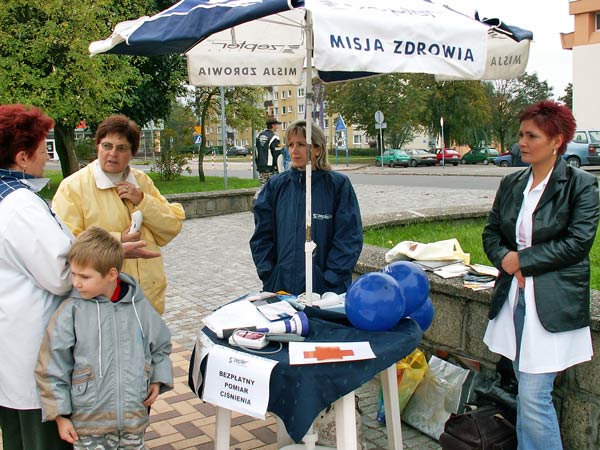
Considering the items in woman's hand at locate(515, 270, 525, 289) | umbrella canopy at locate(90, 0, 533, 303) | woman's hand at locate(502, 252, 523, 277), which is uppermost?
umbrella canopy at locate(90, 0, 533, 303)

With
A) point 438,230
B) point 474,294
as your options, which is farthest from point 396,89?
point 474,294

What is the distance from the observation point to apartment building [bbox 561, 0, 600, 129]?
38.1 m

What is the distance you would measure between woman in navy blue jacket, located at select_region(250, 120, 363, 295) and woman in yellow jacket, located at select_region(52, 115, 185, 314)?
703mm

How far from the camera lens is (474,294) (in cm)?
383

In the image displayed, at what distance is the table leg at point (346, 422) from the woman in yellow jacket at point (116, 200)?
4.11ft

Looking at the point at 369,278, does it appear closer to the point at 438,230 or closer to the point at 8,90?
the point at 438,230

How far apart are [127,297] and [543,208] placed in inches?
78.7

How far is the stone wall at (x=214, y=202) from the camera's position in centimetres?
1370

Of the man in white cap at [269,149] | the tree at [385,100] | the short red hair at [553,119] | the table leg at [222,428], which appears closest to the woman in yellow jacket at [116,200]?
the table leg at [222,428]

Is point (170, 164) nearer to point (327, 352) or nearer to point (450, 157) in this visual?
point (327, 352)

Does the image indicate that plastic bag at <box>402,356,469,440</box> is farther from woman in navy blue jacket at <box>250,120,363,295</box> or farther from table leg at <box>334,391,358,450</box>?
table leg at <box>334,391,358,450</box>

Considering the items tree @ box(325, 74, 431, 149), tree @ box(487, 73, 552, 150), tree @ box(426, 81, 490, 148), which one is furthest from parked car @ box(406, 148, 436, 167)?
tree @ box(487, 73, 552, 150)

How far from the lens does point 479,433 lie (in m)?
3.16

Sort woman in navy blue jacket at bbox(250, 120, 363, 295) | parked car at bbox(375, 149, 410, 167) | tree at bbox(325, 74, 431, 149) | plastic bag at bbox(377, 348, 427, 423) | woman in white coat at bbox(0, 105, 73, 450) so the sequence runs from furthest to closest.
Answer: tree at bbox(325, 74, 431, 149)
parked car at bbox(375, 149, 410, 167)
plastic bag at bbox(377, 348, 427, 423)
woman in navy blue jacket at bbox(250, 120, 363, 295)
woman in white coat at bbox(0, 105, 73, 450)
